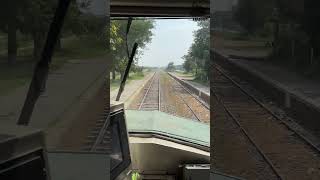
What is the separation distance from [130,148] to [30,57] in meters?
2.14

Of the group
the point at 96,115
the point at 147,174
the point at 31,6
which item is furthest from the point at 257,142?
the point at 147,174

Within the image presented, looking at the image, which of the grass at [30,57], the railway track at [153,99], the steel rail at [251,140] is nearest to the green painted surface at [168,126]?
the railway track at [153,99]

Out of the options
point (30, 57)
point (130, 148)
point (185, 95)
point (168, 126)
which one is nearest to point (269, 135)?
point (30, 57)

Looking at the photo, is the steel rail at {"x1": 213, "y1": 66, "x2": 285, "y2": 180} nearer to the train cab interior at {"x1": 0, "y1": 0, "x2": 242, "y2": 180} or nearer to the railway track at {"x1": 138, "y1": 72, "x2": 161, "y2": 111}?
the train cab interior at {"x1": 0, "y1": 0, "x2": 242, "y2": 180}

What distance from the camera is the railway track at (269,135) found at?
1.15 m

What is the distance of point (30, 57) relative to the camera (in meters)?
1.28

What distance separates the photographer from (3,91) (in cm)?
123

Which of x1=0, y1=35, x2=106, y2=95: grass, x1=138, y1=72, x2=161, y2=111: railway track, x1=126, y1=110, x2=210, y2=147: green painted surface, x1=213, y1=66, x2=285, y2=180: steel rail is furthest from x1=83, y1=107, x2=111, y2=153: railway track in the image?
x1=138, y1=72, x2=161, y2=111: railway track

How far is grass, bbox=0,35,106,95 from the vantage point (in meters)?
1.23

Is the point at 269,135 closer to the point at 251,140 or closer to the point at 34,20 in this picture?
the point at 251,140

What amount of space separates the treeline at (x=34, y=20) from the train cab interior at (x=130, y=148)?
2 centimetres

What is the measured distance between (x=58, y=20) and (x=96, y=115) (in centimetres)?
31

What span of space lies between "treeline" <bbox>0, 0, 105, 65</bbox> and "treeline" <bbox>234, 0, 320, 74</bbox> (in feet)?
1.65

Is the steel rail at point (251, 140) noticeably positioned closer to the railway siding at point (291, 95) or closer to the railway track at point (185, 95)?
the railway siding at point (291, 95)
